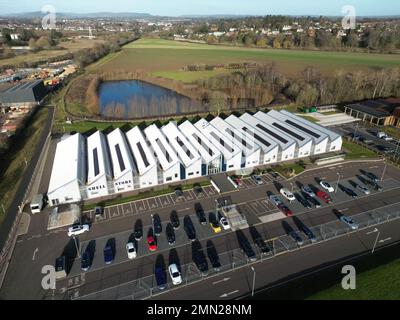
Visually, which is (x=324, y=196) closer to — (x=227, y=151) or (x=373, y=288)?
(x=373, y=288)

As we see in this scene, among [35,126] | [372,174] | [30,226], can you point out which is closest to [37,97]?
Answer: [35,126]

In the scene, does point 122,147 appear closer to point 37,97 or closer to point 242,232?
point 242,232

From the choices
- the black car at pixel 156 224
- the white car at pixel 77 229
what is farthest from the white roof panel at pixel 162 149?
the white car at pixel 77 229

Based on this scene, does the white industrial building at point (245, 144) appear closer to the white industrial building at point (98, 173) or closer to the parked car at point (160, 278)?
the white industrial building at point (98, 173)

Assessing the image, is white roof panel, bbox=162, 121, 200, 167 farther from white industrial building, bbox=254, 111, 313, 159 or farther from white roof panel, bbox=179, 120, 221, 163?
white industrial building, bbox=254, 111, 313, 159

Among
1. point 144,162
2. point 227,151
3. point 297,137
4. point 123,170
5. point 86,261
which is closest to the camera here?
point 86,261

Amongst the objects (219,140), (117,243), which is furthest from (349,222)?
(117,243)
